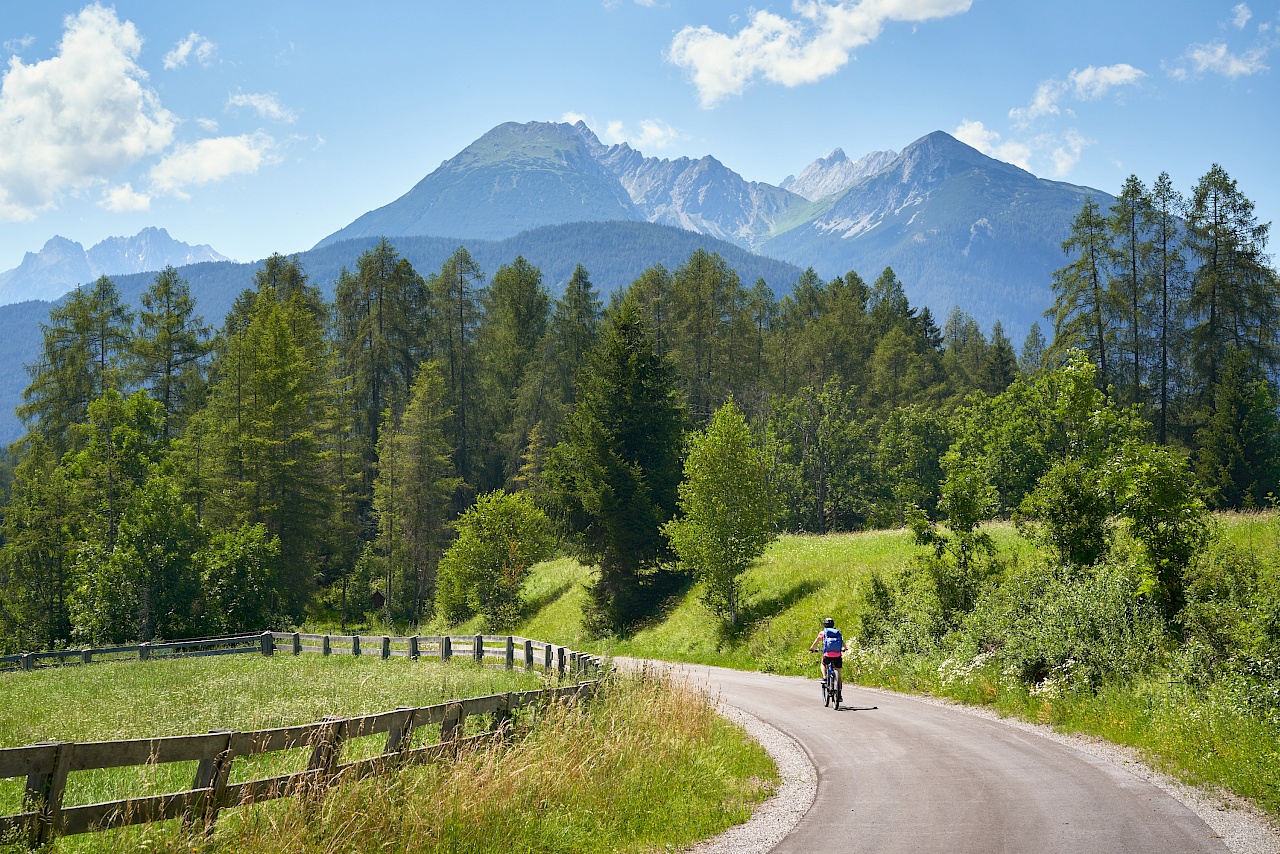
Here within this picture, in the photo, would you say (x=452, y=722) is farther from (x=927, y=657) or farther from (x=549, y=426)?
(x=549, y=426)

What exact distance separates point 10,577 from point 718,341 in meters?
48.0

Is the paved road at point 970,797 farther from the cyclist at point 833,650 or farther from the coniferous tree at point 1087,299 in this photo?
the coniferous tree at point 1087,299

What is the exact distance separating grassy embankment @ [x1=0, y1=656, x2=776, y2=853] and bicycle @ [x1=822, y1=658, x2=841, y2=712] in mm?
4760

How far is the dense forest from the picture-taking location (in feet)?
139

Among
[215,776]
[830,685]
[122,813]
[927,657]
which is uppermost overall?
[215,776]

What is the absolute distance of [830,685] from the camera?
65.5 ft

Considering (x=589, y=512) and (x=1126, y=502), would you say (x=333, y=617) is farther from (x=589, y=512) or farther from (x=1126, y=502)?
(x=1126, y=502)

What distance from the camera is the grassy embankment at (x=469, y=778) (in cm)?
763

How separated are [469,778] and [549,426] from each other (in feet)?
194

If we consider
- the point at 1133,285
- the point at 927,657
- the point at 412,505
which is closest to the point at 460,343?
the point at 412,505

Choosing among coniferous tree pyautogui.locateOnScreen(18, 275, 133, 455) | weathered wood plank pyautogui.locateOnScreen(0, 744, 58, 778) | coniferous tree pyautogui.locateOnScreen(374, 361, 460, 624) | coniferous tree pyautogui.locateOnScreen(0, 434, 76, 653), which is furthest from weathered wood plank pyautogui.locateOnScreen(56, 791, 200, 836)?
coniferous tree pyautogui.locateOnScreen(18, 275, 133, 455)

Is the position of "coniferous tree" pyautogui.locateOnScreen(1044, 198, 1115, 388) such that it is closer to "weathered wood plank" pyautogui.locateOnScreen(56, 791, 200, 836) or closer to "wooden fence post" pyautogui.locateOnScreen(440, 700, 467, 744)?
"wooden fence post" pyautogui.locateOnScreen(440, 700, 467, 744)

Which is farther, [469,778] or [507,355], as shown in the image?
[507,355]

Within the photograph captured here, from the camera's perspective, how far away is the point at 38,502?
52.7 m
